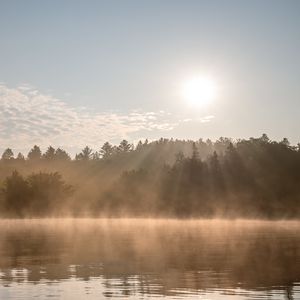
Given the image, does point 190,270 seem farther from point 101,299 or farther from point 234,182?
point 234,182

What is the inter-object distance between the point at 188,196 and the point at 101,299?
160501 mm

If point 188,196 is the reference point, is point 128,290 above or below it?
below

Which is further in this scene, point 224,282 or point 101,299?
point 224,282

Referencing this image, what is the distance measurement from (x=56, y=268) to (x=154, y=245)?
84.1 feet

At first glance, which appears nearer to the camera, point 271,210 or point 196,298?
point 196,298

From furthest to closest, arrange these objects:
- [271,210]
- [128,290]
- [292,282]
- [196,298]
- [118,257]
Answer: [271,210] → [118,257] → [292,282] → [128,290] → [196,298]

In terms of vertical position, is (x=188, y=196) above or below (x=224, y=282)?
above

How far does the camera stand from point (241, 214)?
620 feet

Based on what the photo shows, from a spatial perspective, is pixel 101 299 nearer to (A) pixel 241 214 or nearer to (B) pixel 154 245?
(B) pixel 154 245

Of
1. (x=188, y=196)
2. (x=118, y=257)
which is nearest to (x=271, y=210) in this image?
(x=188, y=196)

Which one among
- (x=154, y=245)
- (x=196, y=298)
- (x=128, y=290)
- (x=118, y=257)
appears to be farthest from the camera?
(x=154, y=245)

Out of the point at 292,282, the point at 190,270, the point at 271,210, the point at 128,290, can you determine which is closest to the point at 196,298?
the point at 128,290

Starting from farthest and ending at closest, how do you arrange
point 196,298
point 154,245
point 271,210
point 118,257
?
point 271,210 → point 154,245 → point 118,257 → point 196,298

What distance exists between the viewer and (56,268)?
50406 mm
